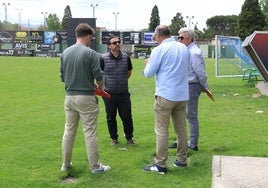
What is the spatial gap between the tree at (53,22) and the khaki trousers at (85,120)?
102774 mm

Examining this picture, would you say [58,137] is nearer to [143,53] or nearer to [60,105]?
[60,105]

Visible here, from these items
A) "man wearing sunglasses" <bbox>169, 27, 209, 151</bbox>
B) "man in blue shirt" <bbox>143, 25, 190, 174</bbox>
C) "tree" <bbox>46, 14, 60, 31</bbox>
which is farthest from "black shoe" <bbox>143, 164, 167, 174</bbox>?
"tree" <bbox>46, 14, 60, 31</bbox>

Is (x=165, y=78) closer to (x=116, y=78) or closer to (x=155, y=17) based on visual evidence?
(x=116, y=78)

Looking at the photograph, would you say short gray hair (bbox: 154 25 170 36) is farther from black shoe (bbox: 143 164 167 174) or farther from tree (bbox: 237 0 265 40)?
tree (bbox: 237 0 265 40)

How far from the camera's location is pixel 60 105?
13570 millimetres

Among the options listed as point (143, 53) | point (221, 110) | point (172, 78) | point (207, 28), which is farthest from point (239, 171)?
point (207, 28)

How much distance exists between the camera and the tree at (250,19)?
6844cm

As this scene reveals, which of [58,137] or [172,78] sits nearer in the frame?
[172,78]

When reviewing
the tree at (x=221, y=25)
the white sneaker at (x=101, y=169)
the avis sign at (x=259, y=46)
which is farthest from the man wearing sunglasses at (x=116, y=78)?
the tree at (x=221, y=25)

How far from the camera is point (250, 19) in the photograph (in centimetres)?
6838

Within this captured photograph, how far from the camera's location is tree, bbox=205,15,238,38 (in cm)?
11444

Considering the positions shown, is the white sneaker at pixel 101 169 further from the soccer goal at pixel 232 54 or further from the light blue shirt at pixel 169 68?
the soccer goal at pixel 232 54

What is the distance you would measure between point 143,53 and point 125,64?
165 feet

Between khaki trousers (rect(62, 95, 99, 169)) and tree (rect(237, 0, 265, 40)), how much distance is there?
64760mm
